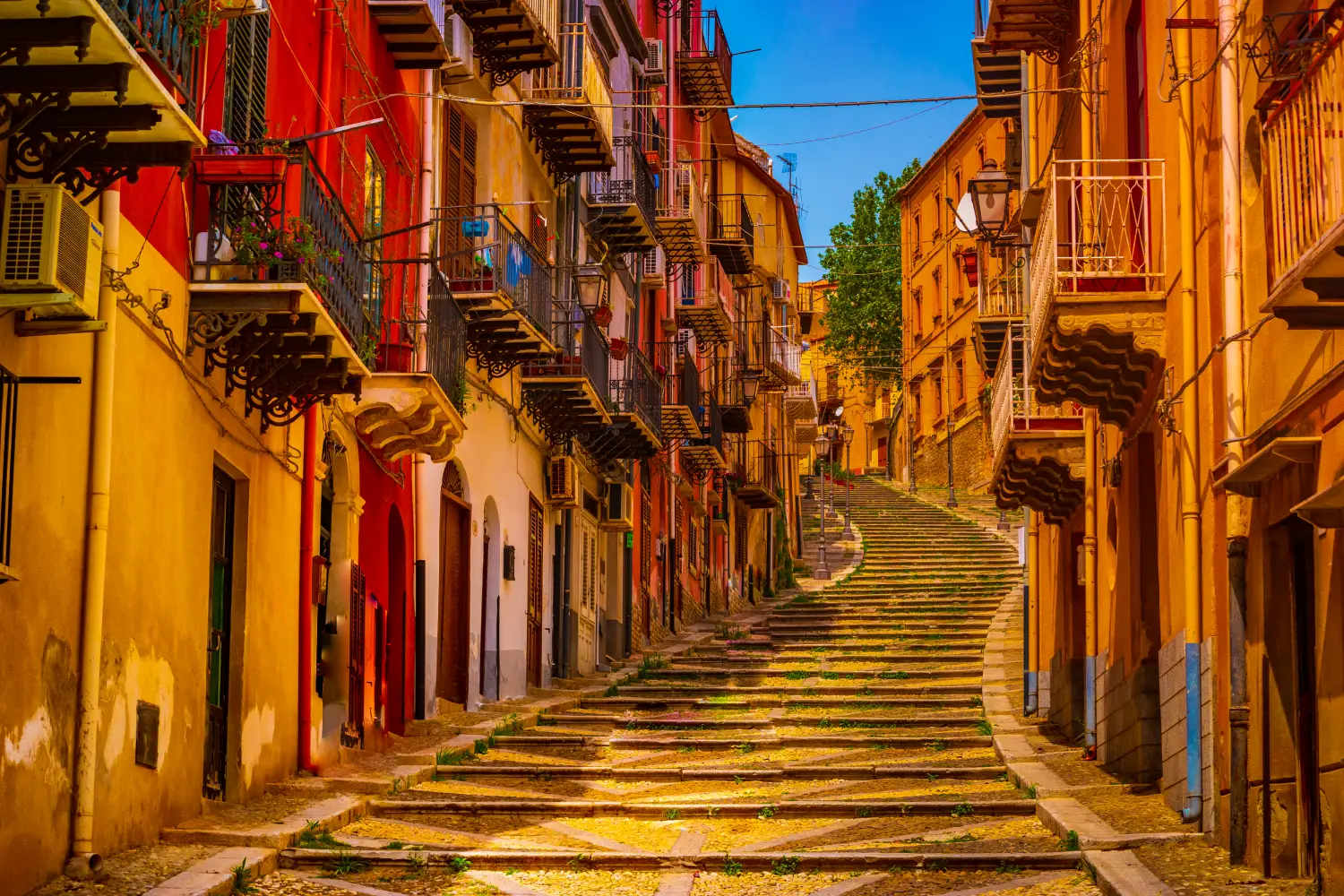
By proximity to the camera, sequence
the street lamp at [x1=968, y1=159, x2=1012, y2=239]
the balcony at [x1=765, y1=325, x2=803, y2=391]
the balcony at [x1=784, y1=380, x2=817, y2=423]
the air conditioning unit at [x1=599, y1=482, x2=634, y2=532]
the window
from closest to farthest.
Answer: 1. the window
2. the street lamp at [x1=968, y1=159, x2=1012, y2=239]
3. the air conditioning unit at [x1=599, y1=482, x2=634, y2=532]
4. the balcony at [x1=765, y1=325, x2=803, y2=391]
5. the balcony at [x1=784, y1=380, x2=817, y2=423]

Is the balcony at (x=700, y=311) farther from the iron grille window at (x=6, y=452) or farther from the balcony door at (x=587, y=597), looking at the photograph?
the iron grille window at (x=6, y=452)

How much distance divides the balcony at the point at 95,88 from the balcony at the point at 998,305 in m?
13.9

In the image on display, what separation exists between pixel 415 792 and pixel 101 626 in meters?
5.29

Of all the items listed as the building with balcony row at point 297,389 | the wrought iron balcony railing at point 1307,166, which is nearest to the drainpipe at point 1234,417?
the wrought iron balcony railing at point 1307,166

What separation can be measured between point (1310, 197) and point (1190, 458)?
12.9 ft

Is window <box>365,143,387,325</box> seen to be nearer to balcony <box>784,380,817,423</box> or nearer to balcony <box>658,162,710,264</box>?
balcony <box>658,162,710,264</box>

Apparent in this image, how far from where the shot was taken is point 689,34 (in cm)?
3841

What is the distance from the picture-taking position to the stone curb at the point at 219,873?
9508 millimetres

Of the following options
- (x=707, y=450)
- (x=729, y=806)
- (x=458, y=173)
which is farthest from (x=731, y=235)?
(x=729, y=806)

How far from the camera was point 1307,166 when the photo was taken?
8375mm

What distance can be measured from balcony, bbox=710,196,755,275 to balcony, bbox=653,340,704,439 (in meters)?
6.59

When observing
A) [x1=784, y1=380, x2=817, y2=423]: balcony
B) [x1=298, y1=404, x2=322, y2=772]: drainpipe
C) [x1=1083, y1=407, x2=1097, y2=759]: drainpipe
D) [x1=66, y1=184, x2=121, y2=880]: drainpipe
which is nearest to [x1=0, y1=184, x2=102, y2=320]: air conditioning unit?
[x1=66, y1=184, x2=121, y2=880]: drainpipe

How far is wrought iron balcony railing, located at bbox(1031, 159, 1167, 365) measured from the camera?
43.6ft

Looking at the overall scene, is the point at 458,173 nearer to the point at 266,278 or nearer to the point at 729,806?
the point at 266,278
